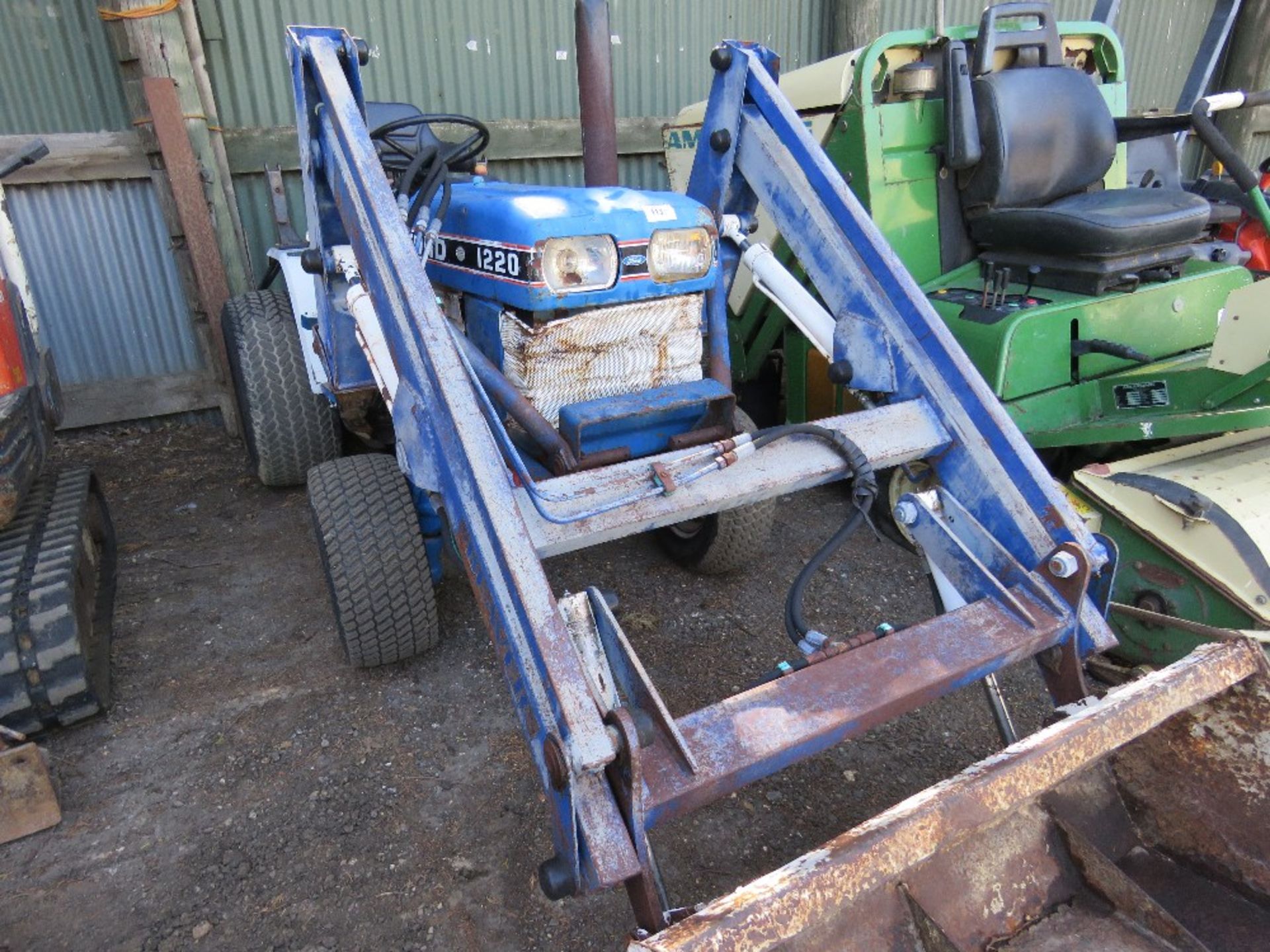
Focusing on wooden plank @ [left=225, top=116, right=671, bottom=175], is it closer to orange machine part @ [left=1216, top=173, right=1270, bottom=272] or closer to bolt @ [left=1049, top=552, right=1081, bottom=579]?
orange machine part @ [left=1216, top=173, right=1270, bottom=272]

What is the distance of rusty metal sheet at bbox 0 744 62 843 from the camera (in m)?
1.85

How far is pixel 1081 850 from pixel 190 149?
12.9ft

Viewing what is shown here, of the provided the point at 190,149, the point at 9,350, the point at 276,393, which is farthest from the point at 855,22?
the point at 9,350

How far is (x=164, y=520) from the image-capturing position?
11.0ft

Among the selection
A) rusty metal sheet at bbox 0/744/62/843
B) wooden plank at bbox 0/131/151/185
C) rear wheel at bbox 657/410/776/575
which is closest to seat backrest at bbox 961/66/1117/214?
rear wheel at bbox 657/410/776/575

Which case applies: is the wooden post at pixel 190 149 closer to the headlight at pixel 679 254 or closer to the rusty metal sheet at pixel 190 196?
the rusty metal sheet at pixel 190 196

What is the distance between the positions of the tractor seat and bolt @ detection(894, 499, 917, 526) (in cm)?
146

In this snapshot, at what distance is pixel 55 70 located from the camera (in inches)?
149

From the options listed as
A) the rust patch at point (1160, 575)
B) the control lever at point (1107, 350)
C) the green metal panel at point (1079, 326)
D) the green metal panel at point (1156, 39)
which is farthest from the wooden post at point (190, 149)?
the green metal panel at point (1156, 39)

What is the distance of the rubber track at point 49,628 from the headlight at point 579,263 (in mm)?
1406

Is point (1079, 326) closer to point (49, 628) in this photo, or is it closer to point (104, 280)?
point (49, 628)

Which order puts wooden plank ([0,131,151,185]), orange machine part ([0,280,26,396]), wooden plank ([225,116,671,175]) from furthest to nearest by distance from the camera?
1. wooden plank ([225,116,671,175])
2. wooden plank ([0,131,151,185])
3. orange machine part ([0,280,26,396])

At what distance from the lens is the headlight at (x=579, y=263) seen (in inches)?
76.9

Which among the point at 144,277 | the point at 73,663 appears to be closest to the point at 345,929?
the point at 73,663
